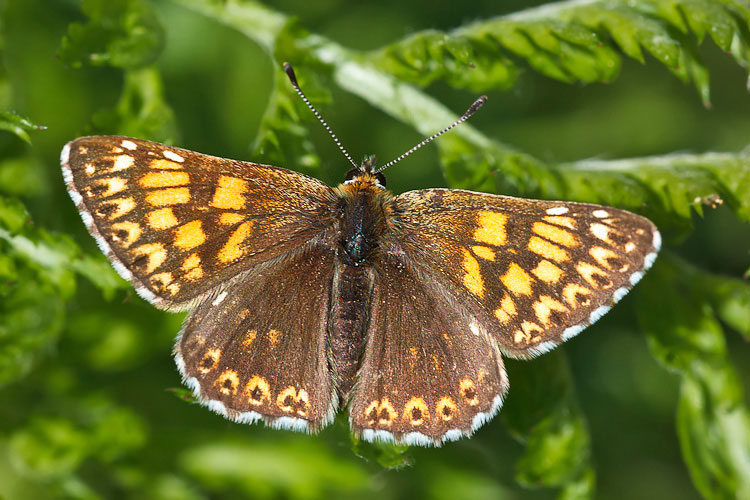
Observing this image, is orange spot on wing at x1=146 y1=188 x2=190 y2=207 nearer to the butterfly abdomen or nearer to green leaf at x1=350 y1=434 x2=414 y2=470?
the butterfly abdomen

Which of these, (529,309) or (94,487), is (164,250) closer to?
(529,309)

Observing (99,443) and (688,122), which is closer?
(99,443)

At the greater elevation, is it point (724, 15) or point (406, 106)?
point (724, 15)

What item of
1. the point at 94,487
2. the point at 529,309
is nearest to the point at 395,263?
the point at 529,309

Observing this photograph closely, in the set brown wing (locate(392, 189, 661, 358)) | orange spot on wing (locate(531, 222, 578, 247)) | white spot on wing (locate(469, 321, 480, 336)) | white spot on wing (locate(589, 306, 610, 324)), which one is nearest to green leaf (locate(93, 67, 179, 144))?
brown wing (locate(392, 189, 661, 358))

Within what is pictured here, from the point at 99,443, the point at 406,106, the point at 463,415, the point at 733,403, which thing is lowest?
the point at 99,443

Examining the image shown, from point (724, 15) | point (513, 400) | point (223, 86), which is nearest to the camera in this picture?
point (724, 15)
